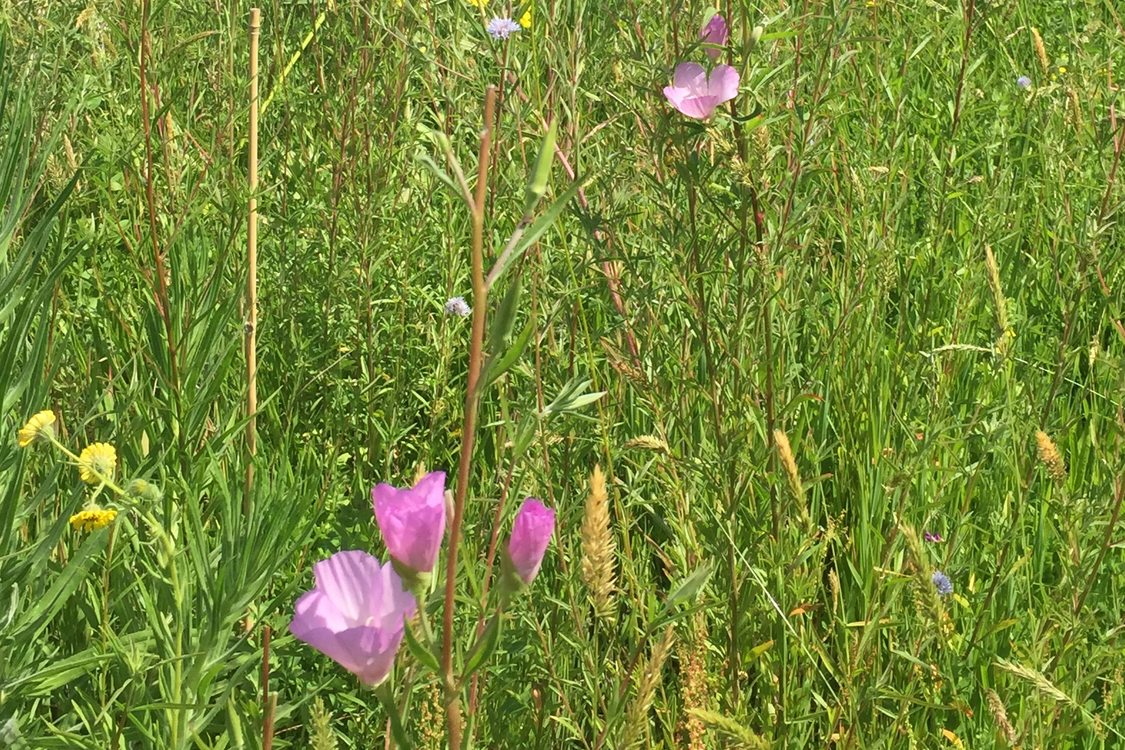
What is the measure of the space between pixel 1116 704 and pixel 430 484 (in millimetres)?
1453

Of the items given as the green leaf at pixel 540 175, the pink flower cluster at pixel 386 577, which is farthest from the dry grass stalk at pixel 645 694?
the green leaf at pixel 540 175

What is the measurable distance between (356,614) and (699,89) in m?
1.04

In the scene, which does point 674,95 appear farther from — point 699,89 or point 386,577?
point 386,577

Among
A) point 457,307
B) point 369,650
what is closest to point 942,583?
point 457,307

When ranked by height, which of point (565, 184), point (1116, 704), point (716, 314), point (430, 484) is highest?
point (565, 184)

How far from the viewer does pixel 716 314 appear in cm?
190

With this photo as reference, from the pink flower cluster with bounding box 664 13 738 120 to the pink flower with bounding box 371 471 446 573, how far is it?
3.21 ft

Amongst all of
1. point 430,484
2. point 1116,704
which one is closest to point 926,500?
point 1116,704

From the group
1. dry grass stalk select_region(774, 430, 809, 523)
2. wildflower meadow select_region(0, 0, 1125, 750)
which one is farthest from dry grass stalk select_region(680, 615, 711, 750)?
dry grass stalk select_region(774, 430, 809, 523)

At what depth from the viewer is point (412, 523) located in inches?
34.7

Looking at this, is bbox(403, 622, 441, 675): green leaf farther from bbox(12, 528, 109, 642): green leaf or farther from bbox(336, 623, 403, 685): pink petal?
bbox(12, 528, 109, 642): green leaf

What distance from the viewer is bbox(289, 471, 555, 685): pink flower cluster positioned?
882mm

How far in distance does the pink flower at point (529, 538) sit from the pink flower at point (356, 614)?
86 millimetres

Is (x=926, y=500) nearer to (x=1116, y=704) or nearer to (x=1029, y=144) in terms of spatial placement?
(x=1116, y=704)
